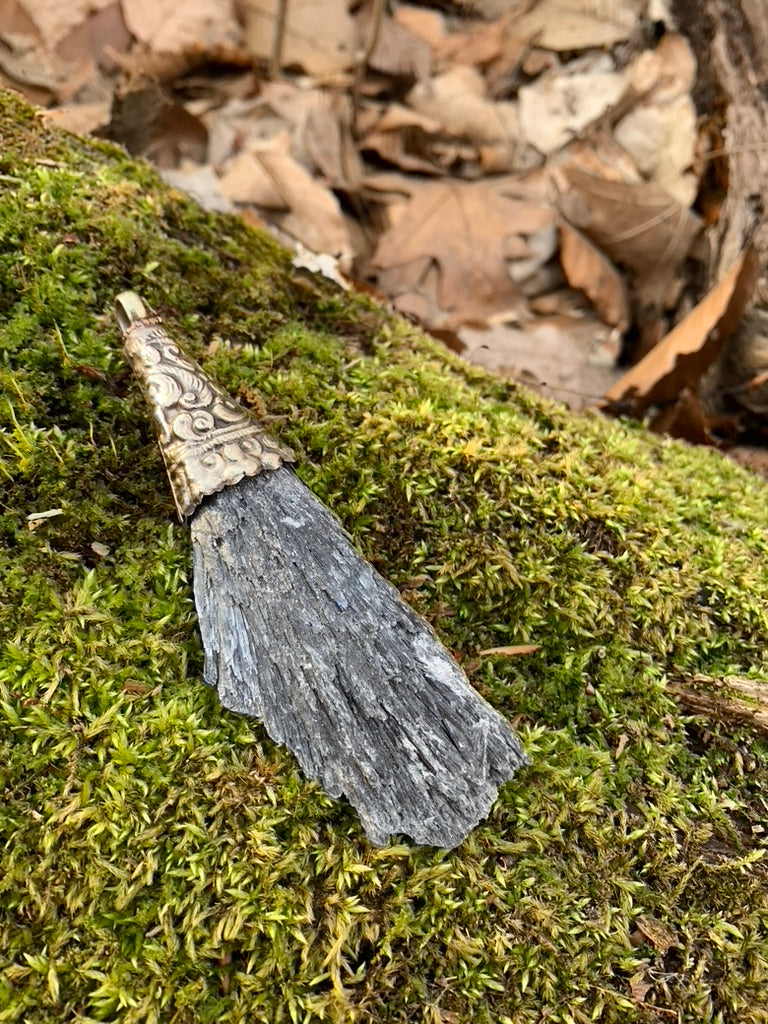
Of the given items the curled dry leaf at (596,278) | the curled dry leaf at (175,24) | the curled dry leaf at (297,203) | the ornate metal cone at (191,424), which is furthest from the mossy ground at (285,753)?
the curled dry leaf at (175,24)

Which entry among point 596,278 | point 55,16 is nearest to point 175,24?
point 55,16

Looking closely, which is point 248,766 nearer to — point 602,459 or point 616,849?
point 616,849

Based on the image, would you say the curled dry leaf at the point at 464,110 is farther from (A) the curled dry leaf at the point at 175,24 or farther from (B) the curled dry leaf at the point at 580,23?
(A) the curled dry leaf at the point at 175,24

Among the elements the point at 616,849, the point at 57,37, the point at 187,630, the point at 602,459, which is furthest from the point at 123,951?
the point at 57,37

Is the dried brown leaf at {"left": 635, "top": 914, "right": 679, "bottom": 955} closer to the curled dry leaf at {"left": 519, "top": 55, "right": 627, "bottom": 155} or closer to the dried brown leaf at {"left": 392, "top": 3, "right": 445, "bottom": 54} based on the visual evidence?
the curled dry leaf at {"left": 519, "top": 55, "right": 627, "bottom": 155}

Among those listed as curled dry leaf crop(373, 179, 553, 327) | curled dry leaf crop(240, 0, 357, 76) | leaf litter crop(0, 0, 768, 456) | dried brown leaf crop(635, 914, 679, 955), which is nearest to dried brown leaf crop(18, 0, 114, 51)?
leaf litter crop(0, 0, 768, 456)
